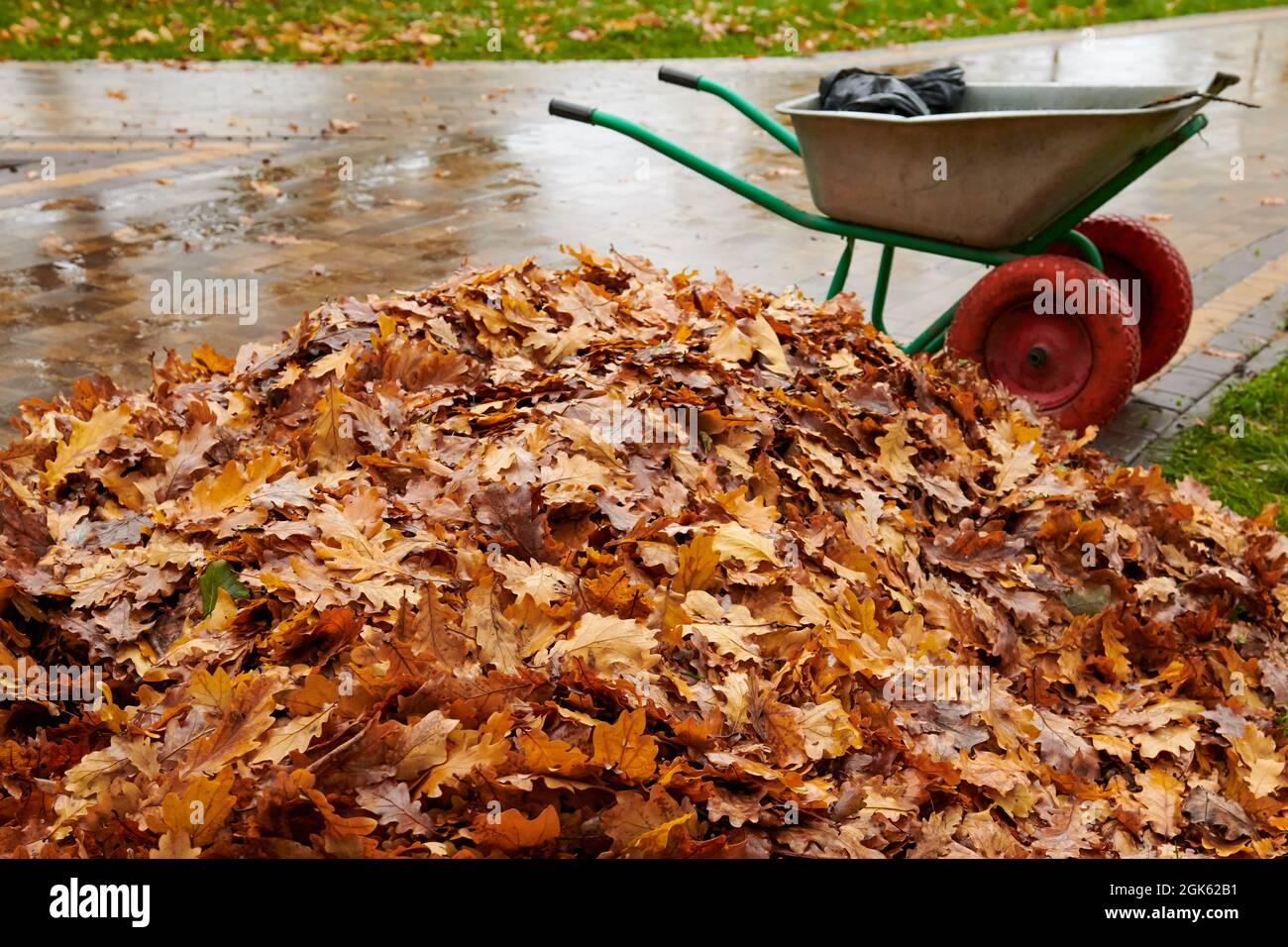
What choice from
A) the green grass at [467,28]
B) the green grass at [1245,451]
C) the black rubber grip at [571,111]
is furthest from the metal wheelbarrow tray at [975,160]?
the green grass at [467,28]

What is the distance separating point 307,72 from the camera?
10242 millimetres

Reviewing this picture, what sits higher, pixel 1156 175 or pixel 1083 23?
pixel 1083 23

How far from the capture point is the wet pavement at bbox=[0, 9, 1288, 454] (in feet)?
17.7

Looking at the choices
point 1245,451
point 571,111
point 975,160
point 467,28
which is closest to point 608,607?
point 975,160

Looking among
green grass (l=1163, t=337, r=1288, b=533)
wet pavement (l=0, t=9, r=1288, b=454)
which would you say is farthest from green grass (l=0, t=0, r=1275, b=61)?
green grass (l=1163, t=337, r=1288, b=533)

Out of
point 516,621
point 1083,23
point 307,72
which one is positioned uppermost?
point 1083,23

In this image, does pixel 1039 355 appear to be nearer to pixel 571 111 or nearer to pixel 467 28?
pixel 571 111

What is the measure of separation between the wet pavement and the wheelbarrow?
45cm

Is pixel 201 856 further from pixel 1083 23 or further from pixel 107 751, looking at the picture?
pixel 1083 23

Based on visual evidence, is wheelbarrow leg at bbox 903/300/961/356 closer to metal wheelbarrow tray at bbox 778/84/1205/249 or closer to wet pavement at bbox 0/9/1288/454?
metal wheelbarrow tray at bbox 778/84/1205/249
